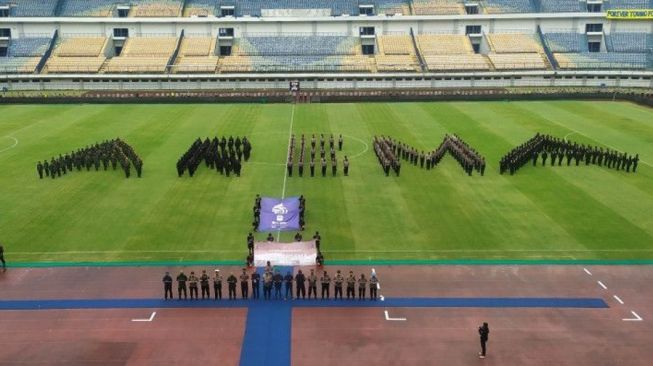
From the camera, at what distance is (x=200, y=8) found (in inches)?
2940

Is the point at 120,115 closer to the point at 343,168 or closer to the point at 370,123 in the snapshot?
the point at 370,123

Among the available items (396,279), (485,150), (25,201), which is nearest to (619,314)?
(396,279)

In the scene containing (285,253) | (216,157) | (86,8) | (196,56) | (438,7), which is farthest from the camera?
(438,7)

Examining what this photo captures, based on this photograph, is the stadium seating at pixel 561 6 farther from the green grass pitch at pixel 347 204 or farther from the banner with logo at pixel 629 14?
the green grass pitch at pixel 347 204

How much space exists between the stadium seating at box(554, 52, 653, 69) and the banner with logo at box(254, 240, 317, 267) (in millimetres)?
57346

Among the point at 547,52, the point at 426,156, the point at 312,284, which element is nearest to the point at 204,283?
the point at 312,284

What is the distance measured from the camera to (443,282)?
16.6m

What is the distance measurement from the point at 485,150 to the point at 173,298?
22.2 m

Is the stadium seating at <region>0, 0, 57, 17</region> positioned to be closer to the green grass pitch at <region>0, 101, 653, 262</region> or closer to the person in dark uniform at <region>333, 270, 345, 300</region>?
the green grass pitch at <region>0, 101, 653, 262</region>

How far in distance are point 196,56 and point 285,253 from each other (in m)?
55.3

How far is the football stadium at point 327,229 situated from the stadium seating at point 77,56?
13.8m

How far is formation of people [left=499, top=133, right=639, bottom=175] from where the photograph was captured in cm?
2792

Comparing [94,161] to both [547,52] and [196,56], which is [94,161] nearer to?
[196,56]

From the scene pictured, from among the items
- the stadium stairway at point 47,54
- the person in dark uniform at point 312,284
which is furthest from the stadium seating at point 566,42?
the person in dark uniform at point 312,284
